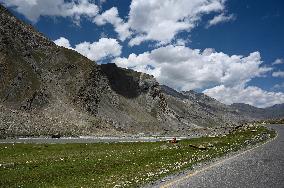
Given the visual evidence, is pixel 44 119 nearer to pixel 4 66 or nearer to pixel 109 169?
pixel 4 66

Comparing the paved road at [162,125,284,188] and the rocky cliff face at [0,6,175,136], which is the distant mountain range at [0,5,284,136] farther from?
the paved road at [162,125,284,188]

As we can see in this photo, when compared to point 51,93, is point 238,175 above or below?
below

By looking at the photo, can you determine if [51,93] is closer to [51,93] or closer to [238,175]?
[51,93]

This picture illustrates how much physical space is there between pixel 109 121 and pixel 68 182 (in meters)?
136

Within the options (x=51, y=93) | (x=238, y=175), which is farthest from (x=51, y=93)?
(x=238, y=175)

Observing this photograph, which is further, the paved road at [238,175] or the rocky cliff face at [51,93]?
the rocky cliff face at [51,93]

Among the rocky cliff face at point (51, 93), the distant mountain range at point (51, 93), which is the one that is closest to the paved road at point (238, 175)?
the rocky cliff face at point (51, 93)

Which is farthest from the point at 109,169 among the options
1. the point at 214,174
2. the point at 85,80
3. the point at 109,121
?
the point at 85,80

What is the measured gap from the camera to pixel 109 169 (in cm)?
2712

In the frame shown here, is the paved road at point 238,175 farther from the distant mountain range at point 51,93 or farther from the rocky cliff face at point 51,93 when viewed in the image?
the distant mountain range at point 51,93

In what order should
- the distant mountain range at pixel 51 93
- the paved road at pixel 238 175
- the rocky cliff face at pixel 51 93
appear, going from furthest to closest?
the rocky cliff face at pixel 51 93 < the distant mountain range at pixel 51 93 < the paved road at pixel 238 175

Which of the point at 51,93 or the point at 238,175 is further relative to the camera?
the point at 51,93

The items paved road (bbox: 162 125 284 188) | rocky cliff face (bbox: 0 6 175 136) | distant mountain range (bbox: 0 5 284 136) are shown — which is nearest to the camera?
paved road (bbox: 162 125 284 188)

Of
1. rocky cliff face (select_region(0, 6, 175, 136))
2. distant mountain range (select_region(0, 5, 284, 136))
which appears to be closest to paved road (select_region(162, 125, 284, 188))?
rocky cliff face (select_region(0, 6, 175, 136))
